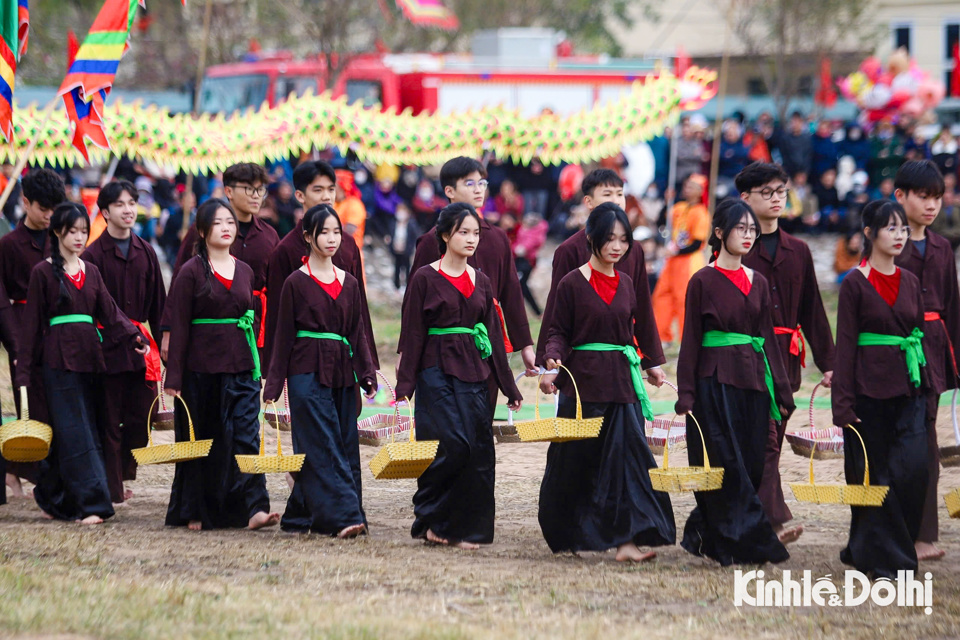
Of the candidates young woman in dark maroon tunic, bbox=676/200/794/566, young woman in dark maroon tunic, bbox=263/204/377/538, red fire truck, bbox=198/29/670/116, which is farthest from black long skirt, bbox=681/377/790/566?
red fire truck, bbox=198/29/670/116

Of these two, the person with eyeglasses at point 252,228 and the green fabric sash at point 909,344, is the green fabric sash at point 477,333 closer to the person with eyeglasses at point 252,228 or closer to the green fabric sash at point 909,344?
the person with eyeglasses at point 252,228

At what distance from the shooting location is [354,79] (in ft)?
64.5

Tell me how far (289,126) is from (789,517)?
9.24m

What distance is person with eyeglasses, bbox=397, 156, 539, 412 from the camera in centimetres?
738

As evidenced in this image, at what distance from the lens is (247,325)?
23.5 feet

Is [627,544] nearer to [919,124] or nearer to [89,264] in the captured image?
[89,264]

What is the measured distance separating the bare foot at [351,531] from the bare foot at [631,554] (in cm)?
131

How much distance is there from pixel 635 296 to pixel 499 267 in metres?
1.08

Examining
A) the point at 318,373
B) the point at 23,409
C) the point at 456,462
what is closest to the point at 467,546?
the point at 456,462

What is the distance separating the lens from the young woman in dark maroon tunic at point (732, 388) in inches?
243

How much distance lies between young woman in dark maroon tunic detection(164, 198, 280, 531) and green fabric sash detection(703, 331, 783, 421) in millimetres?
2367

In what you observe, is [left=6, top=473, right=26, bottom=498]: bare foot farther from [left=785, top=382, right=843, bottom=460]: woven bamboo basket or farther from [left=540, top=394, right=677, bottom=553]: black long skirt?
[left=785, top=382, right=843, bottom=460]: woven bamboo basket

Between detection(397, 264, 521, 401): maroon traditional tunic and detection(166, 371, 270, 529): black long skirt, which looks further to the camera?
detection(166, 371, 270, 529): black long skirt

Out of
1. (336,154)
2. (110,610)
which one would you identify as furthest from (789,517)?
(336,154)
